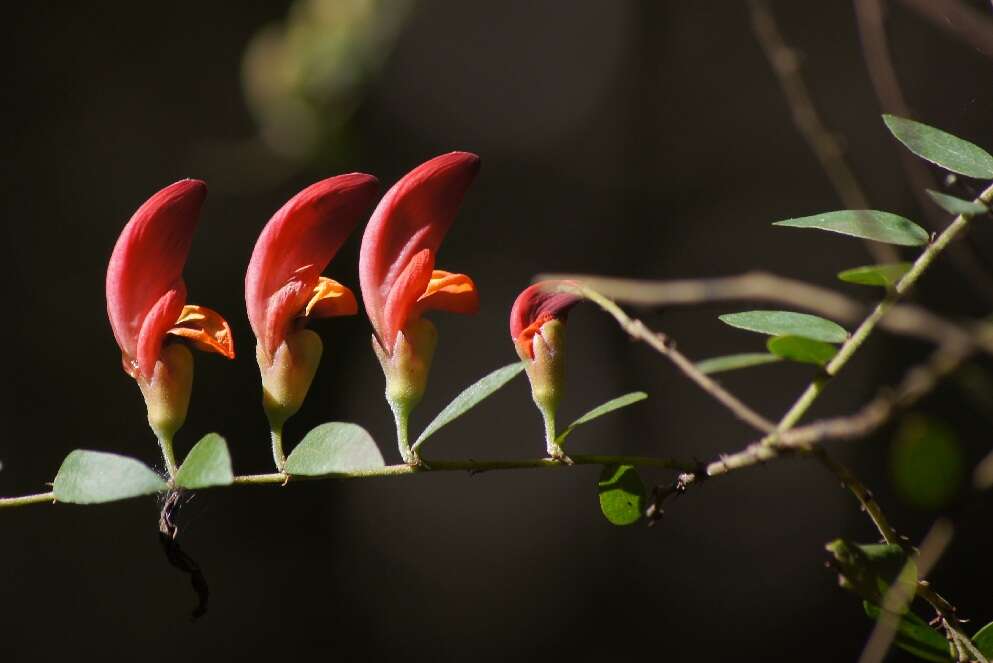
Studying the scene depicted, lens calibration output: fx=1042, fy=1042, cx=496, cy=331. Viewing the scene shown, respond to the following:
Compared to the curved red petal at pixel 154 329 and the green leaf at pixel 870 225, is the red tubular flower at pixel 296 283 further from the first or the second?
the green leaf at pixel 870 225

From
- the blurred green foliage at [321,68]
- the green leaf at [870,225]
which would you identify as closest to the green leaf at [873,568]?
the green leaf at [870,225]

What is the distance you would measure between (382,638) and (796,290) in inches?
70.4

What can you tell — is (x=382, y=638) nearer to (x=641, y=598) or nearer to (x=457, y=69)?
(x=641, y=598)

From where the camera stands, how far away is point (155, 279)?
0.41 m

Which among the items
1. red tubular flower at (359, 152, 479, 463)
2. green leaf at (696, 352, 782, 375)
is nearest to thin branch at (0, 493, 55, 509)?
red tubular flower at (359, 152, 479, 463)

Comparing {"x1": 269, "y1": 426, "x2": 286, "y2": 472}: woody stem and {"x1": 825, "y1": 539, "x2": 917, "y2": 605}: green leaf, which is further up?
{"x1": 825, "y1": 539, "x2": 917, "y2": 605}: green leaf

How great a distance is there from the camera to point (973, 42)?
33 centimetres

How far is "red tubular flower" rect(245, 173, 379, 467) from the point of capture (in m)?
0.40

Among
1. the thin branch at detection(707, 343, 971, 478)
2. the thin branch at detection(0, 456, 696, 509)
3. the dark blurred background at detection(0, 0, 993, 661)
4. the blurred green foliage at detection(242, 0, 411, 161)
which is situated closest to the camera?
the thin branch at detection(707, 343, 971, 478)

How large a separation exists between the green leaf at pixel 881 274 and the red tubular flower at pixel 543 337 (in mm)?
101

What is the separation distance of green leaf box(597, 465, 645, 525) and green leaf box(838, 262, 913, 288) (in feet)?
0.34

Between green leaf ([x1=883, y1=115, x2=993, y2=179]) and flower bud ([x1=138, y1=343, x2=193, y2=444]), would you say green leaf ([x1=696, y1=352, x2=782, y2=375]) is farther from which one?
flower bud ([x1=138, y1=343, x2=193, y2=444])

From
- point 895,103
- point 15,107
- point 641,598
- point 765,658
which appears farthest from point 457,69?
point 895,103

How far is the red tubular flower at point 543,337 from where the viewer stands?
399mm
